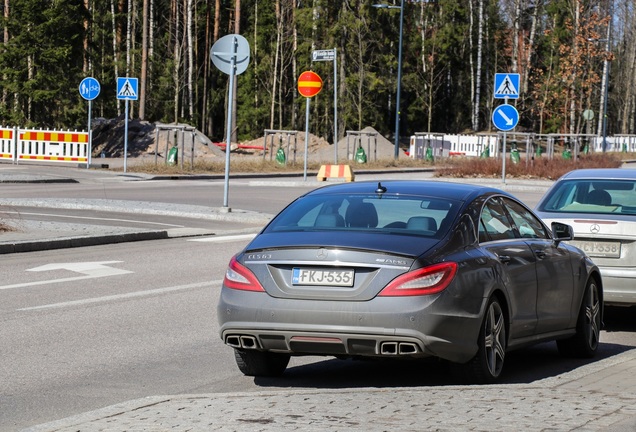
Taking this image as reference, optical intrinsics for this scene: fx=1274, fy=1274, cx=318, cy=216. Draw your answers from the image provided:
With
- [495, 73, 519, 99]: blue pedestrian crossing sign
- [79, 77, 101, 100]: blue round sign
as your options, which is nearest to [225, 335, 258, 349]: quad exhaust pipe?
[495, 73, 519, 99]: blue pedestrian crossing sign

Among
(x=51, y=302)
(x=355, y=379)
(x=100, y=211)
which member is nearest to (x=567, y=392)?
(x=355, y=379)

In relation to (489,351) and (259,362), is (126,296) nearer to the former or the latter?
(259,362)

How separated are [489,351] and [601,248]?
3485 mm

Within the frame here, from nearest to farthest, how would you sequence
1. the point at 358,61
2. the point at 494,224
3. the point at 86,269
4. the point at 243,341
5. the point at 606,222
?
the point at 243,341 → the point at 494,224 → the point at 606,222 → the point at 86,269 → the point at 358,61

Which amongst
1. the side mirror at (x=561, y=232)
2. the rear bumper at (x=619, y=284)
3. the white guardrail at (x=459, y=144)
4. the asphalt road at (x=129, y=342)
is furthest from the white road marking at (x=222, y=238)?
the white guardrail at (x=459, y=144)

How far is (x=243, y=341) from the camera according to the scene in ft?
26.7

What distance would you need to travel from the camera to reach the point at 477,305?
8.05 metres

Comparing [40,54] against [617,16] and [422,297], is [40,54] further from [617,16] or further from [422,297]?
[617,16]

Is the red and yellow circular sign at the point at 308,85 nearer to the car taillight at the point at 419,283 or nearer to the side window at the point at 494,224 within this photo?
the side window at the point at 494,224

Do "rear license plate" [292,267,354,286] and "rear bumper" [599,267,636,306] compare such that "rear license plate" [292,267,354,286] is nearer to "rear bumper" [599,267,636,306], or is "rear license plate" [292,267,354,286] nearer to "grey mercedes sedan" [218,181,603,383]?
"grey mercedes sedan" [218,181,603,383]

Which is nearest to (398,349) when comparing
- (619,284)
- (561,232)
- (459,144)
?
(561,232)

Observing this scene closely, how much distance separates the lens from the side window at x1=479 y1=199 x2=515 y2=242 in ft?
28.5

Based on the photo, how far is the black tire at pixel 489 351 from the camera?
8.15 m

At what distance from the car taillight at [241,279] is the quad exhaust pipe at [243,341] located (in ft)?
1.01
